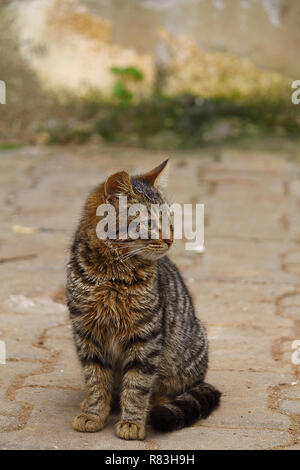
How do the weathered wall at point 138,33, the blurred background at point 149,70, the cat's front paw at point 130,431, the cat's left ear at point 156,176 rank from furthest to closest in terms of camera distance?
the weathered wall at point 138,33 → the blurred background at point 149,70 → the cat's left ear at point 156,176 → the cat's front paw at point 130,431

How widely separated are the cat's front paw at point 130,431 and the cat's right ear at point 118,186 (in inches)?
39.6

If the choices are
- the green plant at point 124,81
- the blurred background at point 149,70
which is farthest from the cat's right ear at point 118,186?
the green plant at point 124,81

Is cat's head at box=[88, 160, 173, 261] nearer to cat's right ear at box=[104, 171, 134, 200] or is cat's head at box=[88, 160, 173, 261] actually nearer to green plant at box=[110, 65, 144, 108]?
cat's right ear at box=[104, 171, 134, 200]

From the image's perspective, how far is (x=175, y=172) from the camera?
28.6ft

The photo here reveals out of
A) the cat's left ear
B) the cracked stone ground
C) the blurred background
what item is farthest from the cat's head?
the blurred background

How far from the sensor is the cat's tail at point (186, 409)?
3453 mm

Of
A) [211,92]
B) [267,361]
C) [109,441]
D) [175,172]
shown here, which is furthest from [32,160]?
[109,441]

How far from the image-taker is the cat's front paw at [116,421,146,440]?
338 cm

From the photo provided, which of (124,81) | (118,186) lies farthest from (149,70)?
(118,186)

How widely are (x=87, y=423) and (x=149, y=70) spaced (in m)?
7.98

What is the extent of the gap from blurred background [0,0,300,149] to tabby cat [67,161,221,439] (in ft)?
21.2

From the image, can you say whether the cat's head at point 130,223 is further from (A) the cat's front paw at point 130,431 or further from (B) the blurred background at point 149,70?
(B) the blurred background at point 149,70
